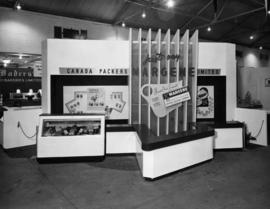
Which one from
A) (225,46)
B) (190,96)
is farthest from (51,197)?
→ (225,46)

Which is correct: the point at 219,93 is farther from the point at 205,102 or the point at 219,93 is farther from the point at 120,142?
the point at 120,142

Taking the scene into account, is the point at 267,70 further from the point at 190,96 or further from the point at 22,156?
the point at 22,156

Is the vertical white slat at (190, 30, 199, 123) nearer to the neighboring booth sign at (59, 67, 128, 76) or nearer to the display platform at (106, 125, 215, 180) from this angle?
the display platform at (106, 125, 215, 180)

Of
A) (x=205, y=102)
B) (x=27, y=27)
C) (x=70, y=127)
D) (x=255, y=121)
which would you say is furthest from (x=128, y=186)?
(x=27, y=27)

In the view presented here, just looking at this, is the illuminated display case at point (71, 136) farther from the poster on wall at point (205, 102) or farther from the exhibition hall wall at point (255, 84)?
the exhibition hall wall at point (255, 84)

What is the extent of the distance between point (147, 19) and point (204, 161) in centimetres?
757

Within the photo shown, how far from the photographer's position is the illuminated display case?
4.33 metres

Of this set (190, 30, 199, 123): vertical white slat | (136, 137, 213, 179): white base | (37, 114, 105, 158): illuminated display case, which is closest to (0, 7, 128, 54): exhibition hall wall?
(37, 114, 105, 158): illuminated display case

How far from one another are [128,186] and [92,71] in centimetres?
258

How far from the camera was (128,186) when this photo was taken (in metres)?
3.39

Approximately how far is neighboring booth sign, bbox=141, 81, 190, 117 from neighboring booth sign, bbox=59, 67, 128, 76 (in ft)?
2.00

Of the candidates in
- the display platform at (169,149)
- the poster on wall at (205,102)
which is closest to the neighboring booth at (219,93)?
the poster on wall at (205,102)

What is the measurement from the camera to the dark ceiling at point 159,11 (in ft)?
27.3

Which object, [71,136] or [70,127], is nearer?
[71,136]
